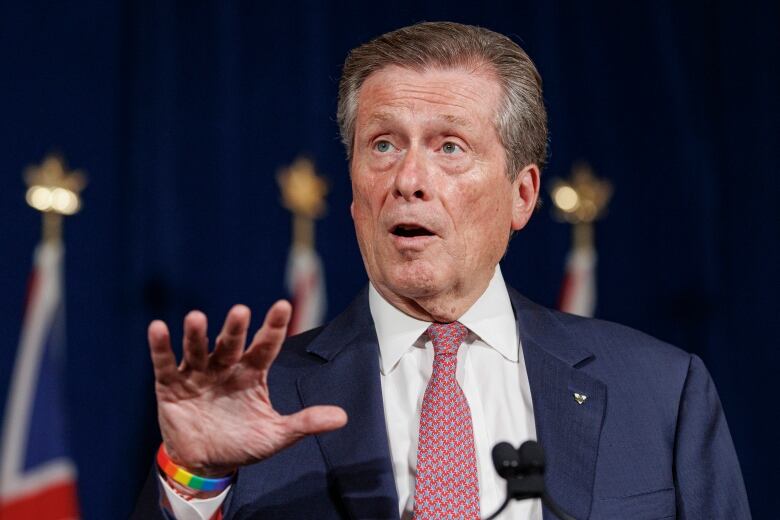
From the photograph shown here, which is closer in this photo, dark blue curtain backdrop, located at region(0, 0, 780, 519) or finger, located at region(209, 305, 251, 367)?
finger, located at region(209, 305, 251, 367)

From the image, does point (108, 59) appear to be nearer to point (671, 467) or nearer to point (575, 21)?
point (575, 21)

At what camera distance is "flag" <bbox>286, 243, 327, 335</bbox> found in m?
2.95

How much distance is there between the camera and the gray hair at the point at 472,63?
1656mm

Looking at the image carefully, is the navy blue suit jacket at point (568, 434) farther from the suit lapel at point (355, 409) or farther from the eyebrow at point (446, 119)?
the eyebrow at point (446, 119)

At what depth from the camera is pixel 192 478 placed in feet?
4.19

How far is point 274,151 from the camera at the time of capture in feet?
10.1

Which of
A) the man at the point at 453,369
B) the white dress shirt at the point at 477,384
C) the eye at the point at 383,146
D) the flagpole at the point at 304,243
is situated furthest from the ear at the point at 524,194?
the flagpole at the point at 304,243

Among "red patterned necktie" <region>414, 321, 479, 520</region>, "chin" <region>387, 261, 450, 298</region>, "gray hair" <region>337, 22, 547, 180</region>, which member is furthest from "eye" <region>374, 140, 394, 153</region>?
"red patterned necktie" <region>414, 321, 479, 520</region>

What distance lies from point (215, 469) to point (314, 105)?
2002mm

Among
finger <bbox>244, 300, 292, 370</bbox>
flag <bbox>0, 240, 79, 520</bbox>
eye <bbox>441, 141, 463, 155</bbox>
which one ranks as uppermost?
eye <bbox>441, 141, 463, 155</bbox>

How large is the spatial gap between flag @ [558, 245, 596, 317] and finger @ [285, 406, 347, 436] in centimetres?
204

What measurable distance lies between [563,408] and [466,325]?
0.68 feet

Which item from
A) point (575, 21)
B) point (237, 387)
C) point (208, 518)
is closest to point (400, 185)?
point (237, 387)

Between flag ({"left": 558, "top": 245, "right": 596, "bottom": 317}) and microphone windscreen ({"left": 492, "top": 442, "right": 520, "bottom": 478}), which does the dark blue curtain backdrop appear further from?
microphone windscreen ({"left": 492, "top": 442, "right": 520, "bottom": 478})
